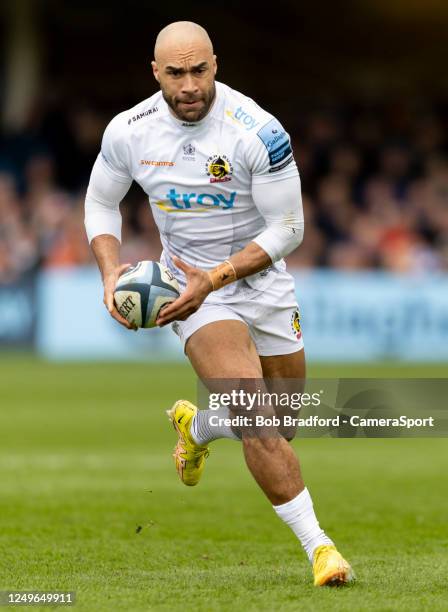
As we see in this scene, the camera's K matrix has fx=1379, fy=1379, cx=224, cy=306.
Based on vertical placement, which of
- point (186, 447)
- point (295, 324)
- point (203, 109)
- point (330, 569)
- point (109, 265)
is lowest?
point (330, 569)

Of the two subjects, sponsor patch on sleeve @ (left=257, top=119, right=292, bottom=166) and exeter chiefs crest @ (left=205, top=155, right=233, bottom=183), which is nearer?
sponsor patch on sleeve @ (left=257, top=119, right=292, bottom=166)

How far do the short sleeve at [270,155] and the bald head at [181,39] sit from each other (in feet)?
1.55

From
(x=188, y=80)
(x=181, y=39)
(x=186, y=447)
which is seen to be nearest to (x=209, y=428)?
(x=186, y=447)

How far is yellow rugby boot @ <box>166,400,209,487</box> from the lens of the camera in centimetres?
756

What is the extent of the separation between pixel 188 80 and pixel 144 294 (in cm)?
105

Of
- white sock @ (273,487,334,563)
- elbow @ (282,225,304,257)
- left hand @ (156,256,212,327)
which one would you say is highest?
elbow @ (282,225,304,257)

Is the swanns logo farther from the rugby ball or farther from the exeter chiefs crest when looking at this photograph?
the rugby ball

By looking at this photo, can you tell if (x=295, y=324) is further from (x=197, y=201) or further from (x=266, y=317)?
(x=197, y=201)

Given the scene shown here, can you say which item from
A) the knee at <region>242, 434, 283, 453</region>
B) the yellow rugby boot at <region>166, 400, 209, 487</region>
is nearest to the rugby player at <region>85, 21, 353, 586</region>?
the knee at <region>242, 434, 283, 453</region>

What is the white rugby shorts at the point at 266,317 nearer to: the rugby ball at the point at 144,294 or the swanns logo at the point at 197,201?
the rugby ball at the point at 144,294

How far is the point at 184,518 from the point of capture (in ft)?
29.1

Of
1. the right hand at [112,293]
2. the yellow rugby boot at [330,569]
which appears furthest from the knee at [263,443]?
the right hand at [112,293]

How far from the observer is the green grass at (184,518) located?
6.31m

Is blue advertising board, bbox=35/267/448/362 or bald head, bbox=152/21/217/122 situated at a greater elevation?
Answer: bald head, bbox=152/21/217/122
